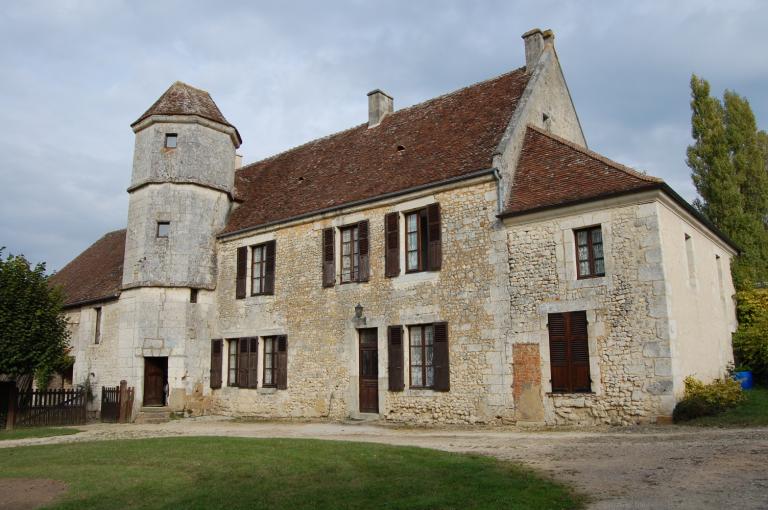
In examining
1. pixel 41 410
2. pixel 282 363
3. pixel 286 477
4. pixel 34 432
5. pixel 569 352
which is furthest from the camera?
pixel 282 363

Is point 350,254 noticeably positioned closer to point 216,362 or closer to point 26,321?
point 216,362

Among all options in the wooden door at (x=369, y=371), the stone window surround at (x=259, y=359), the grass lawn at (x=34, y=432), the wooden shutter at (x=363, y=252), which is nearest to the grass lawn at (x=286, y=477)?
the grass lawn at (x=34, y=432)

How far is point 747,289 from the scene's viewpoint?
18.1m

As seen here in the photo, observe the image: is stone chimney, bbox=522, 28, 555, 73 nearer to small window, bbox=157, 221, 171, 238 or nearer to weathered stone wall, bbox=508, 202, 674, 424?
weathered stone wall, bbox=508, 202, 674, 424

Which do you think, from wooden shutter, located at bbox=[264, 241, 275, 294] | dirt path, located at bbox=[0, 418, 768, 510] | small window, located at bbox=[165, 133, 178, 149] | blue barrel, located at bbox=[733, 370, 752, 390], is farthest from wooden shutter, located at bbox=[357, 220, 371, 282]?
blue barrel, located at bbox=[733, 370, 752, 390]

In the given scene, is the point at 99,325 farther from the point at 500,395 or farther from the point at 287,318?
the point at 500,395

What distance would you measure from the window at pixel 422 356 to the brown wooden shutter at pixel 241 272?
21.1 feet

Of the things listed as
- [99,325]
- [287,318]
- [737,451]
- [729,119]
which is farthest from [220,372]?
[729,119]

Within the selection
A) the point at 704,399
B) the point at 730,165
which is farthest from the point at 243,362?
the point at 730,165

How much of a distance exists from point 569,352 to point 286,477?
24.2ft

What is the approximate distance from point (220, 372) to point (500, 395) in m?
9.49

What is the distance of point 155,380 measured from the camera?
19.2m

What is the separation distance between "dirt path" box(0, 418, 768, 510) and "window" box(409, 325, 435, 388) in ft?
4.64

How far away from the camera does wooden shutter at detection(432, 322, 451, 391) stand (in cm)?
1453
